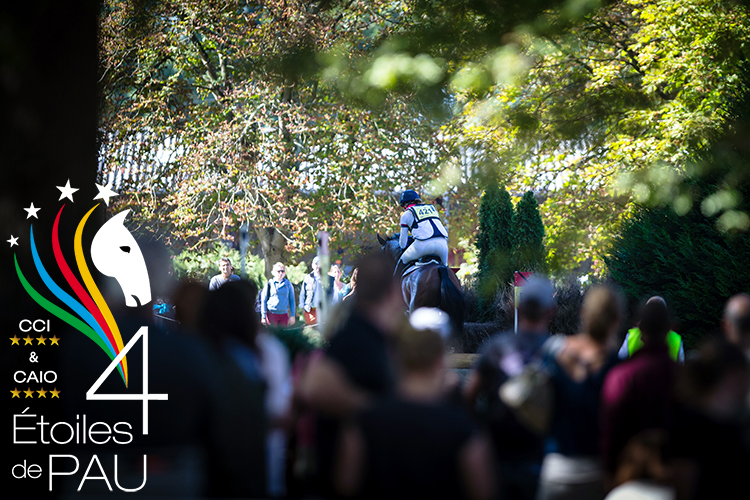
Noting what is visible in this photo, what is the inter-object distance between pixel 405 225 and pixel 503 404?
5.43m

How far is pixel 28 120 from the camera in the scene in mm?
4199

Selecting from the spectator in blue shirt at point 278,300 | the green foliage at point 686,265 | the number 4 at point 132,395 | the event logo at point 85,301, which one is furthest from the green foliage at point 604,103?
the spectator in blue shirt at point 278,300

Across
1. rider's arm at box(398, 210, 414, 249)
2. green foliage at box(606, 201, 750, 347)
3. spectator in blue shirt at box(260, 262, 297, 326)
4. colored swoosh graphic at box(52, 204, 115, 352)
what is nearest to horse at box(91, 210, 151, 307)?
colored swoosh graphic at box(52, 204, 115, 352)

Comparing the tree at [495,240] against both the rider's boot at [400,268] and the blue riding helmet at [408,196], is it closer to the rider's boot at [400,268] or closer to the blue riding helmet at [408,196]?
the rider's boot at [400,268]

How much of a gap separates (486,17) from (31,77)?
8.10 feet

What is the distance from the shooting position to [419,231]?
8828mm

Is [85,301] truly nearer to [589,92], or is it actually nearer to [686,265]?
[589,92]

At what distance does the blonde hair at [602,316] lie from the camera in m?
3.57

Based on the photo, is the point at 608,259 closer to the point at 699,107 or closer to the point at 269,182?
the point at 699,107

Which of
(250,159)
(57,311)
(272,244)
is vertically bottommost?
(57,311)

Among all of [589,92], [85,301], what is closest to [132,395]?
[85,301]

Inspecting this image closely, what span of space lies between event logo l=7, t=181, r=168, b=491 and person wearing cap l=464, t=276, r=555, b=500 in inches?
58.2

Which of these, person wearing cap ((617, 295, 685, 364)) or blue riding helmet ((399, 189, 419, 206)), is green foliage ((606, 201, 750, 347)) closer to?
blue riding helmet ((399, 189, 419, 206))

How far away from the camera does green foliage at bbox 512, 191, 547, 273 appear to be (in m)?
14.9
